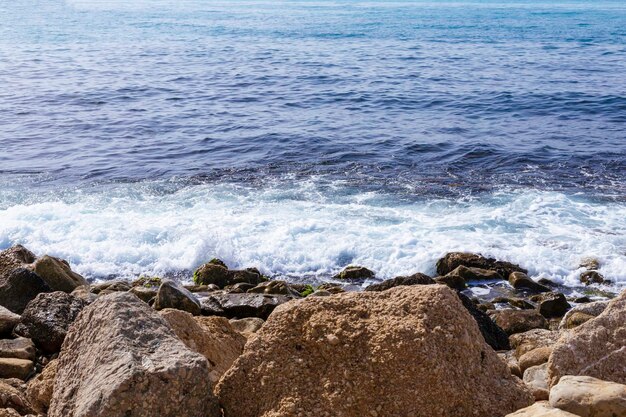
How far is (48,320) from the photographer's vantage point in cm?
668

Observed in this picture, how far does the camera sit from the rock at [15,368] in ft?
19.1

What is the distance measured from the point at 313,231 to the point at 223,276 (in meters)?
2.20

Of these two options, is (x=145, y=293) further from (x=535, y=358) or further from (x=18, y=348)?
(x=535, y=358)

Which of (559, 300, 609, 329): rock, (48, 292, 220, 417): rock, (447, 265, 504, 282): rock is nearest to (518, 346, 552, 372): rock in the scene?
(559, 300, 609, 329): rock

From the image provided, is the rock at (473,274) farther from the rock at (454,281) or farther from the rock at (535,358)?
the rock at (535,358)

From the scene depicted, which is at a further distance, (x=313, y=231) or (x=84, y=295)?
(x=313, y=231)

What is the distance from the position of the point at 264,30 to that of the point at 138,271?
4342 cm

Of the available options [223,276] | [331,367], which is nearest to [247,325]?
[223,276]

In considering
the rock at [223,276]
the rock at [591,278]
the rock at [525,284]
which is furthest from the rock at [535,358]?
the rock at [223,276]

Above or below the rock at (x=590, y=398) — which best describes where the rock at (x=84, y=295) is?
below

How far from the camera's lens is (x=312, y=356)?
426 centimetres

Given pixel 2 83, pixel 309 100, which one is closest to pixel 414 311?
pixel 309 100

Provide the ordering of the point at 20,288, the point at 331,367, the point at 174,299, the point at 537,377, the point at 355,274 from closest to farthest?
the point at 331,367 < the point at 537,377 < the point at 174,299 < the point at 20,288 < the point at 355,274

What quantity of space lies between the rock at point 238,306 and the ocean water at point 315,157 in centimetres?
266
